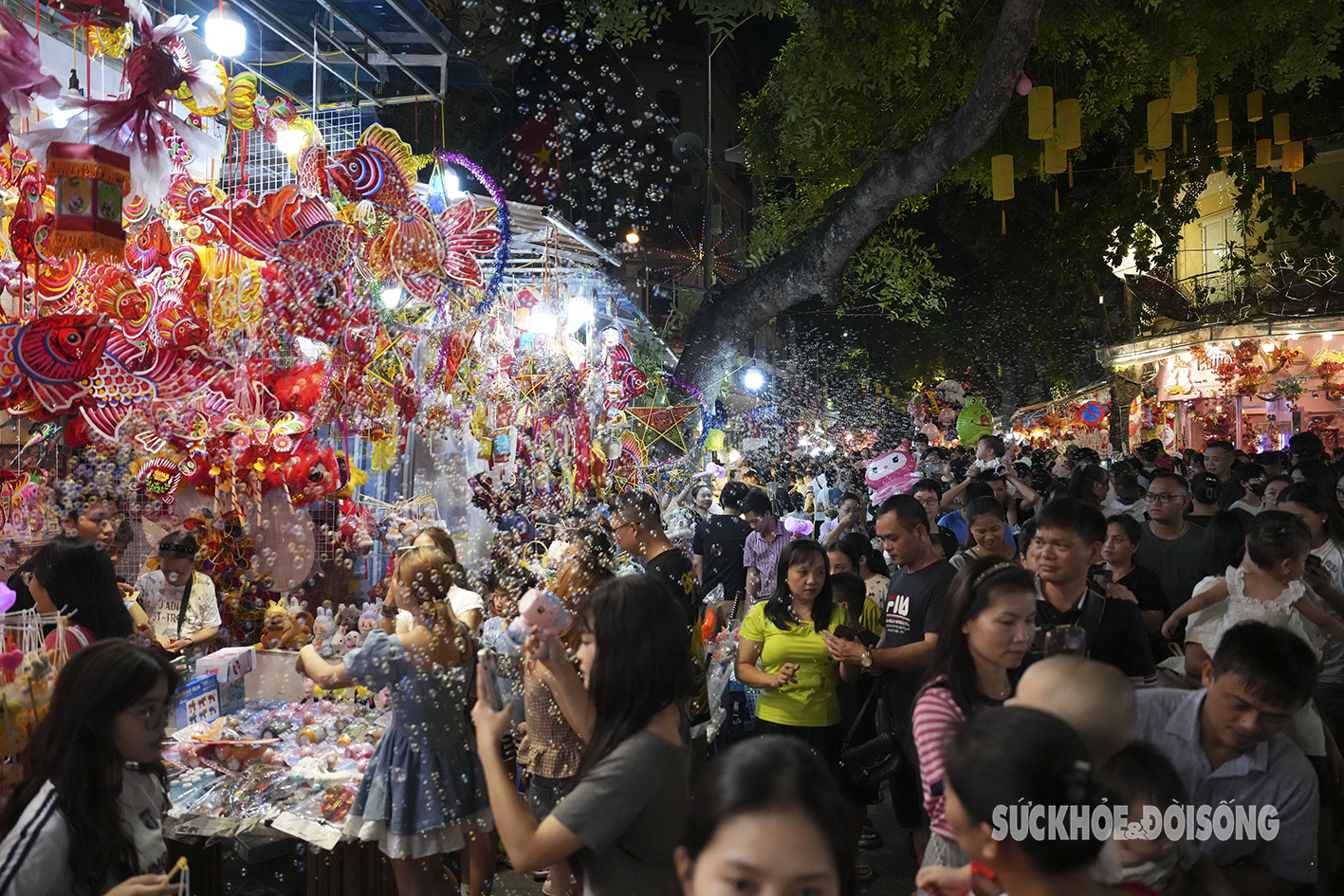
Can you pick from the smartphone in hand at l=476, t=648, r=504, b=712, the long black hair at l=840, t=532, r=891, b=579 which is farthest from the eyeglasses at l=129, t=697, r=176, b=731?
the long black hair at l=840, t=532, r=891, b=579

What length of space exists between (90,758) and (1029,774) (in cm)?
182

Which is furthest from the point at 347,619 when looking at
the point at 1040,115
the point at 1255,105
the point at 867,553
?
the point at 1255,105

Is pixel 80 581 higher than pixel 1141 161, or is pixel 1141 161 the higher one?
pixel 1141 161

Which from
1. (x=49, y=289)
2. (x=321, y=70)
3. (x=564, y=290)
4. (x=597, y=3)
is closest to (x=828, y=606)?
(x=49, y=289)

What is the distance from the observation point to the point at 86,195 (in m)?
3.04

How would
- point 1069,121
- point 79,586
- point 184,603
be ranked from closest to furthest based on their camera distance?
point 79,586
point 184,603
point 1069,121

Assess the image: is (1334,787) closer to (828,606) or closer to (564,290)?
(828,606)

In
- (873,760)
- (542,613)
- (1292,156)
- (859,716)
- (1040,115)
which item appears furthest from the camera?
(1292,156)

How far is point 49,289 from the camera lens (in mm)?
3514

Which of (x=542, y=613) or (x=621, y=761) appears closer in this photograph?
(x=621, y=761)

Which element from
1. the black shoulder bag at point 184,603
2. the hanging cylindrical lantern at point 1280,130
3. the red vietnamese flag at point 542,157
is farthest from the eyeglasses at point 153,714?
the hanging cylindrical lantern at point 1280,130

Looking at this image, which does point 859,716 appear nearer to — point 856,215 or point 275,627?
point 275,627

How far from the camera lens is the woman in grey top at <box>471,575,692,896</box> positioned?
6.04ft

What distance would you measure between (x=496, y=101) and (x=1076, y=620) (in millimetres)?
10756
